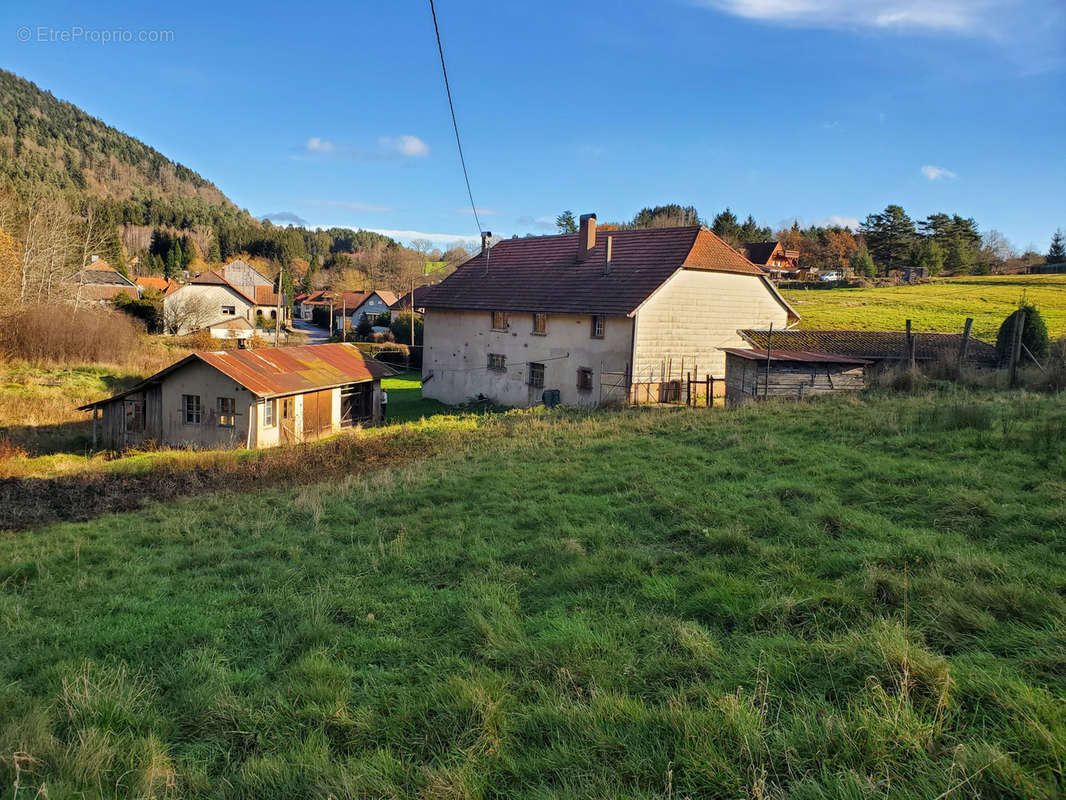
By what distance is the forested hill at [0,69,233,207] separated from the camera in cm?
10305

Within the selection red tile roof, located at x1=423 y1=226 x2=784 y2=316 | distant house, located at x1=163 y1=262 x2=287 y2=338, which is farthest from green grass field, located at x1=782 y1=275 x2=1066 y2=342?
distant house, located at x1=163 y1=262 x2=287 y2=338

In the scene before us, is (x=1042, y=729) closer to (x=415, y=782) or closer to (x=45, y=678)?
(x=415, y=782)

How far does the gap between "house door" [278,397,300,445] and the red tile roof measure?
464 inches

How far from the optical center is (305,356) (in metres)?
29.3

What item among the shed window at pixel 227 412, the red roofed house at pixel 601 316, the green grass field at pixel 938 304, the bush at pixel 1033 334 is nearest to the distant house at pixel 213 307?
the red roofed house at pixel 601 316

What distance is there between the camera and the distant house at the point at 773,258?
72562 millimetres

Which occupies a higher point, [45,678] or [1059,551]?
[1059,551]

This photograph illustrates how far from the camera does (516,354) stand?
32.8 metres

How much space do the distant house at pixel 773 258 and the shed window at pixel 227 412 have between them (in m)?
59.8

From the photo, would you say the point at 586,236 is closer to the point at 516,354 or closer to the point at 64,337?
the point at 516,354

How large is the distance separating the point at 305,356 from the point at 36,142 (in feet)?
416

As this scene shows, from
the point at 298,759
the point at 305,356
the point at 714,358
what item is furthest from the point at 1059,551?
the point at 305,356

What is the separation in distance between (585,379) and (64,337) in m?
32.9

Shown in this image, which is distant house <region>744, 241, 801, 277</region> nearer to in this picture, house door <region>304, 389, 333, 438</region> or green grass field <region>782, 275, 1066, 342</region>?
green grass field <region>782, 275, 1066, 342</region>
